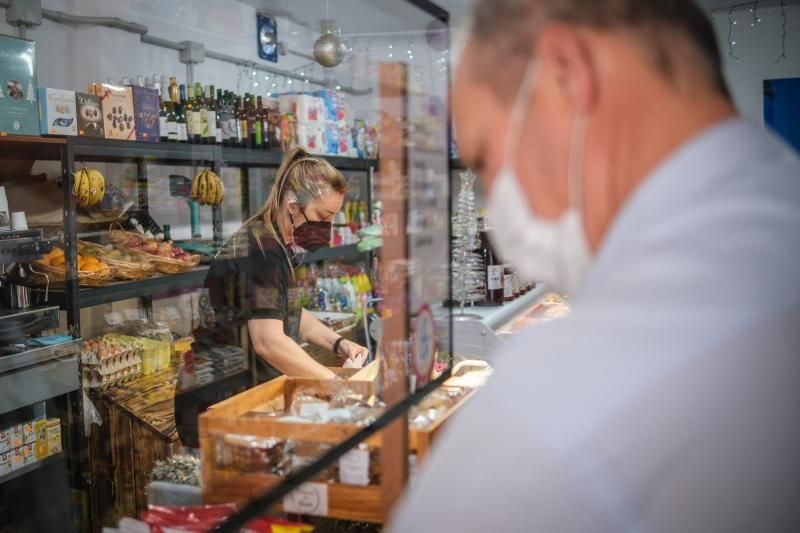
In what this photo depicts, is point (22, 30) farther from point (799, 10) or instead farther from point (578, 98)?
point (799, 10)

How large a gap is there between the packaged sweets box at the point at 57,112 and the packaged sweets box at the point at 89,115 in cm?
4

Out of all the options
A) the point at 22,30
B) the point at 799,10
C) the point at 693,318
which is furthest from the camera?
the point at 799,10

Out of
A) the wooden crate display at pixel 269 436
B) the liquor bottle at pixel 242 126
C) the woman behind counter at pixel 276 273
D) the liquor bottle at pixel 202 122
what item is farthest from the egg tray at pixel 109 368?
the wooden crate display at pixel 269 436

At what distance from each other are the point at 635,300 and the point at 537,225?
15 cm

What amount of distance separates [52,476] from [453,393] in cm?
256

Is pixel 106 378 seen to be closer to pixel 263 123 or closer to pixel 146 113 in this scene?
pixel 146 113

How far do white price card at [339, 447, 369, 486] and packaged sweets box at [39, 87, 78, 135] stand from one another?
2.65m

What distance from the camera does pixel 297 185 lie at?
120 inches

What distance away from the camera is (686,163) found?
72 centimetres

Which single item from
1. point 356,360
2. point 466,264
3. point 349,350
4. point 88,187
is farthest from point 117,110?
point 466,264

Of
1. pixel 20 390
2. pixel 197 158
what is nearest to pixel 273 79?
pixel 197 158

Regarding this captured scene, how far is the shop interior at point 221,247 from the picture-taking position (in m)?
1.61

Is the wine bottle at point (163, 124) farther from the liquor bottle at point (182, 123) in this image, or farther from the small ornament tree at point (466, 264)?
the small ornament tree at point (466, 264)

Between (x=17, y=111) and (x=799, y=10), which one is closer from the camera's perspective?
(x=17, y=111)
